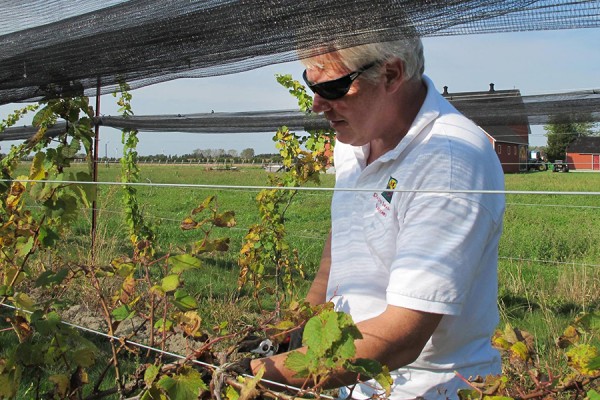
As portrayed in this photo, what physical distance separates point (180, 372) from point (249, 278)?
12.6ft

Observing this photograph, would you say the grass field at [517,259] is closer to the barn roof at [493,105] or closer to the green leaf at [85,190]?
the green leaf at [85,190]

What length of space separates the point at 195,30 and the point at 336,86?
346 mm

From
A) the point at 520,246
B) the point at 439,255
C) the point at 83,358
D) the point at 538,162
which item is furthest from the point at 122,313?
the point at 538,162

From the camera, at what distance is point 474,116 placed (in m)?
4.50

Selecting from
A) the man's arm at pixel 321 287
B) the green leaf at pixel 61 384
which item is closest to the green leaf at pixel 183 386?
the green leaf at pixel 61 384

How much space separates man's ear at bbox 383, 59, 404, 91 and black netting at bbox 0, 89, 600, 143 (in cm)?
220

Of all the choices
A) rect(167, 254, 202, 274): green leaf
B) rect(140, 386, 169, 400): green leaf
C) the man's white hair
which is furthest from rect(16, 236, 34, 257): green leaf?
the man's white hair

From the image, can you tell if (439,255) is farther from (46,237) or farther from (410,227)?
(46,237)

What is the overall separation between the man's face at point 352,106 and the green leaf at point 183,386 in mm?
683

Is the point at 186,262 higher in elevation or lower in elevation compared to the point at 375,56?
lower

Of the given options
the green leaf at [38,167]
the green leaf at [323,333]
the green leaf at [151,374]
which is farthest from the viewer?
the green leaf at [38,167]

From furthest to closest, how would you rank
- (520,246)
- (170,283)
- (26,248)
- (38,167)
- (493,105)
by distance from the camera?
(520,246) → (493,105) → (38,167) → (26,248) → (170,283)

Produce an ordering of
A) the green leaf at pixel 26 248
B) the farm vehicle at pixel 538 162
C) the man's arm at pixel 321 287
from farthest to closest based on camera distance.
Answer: the farm vehicle at pixel 538 162
the green leaf at pixel 26 248
the man's arm at pixel 321 287

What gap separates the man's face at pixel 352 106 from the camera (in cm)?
156
